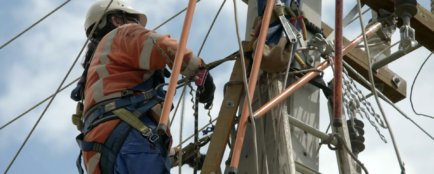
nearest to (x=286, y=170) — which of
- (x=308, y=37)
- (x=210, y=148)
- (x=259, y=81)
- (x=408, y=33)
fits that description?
(x=210, y=148)

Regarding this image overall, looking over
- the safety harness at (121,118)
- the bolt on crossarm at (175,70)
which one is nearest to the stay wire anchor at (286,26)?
the bolt on crossarm at (175,70)

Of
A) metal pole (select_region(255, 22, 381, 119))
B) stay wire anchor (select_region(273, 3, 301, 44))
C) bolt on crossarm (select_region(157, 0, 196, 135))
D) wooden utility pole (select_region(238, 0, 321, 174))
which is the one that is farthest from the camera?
stay wire anchor (select_region(273, 3, 301, 44))

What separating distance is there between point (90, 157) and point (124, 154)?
307mm

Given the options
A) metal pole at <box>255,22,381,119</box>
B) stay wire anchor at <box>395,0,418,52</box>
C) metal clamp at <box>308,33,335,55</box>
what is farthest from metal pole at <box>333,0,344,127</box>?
stay wire anchor at <box>395,0,418,52</box>

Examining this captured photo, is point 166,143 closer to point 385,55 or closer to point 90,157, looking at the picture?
point 90,157

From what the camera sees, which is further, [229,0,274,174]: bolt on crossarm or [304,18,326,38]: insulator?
[304,18,326,38]: insulator

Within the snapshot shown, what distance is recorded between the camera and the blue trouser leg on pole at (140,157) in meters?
3.96

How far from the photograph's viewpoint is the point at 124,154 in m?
4.00

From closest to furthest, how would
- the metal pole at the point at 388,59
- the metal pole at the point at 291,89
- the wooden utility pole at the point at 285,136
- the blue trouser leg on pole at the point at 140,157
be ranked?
the metal pole at the point at 291,89, the wooden utility pole at the point at 285,136, the blue trouser leg on pole at the point at 140,157, the metal pole at the point at 388,59

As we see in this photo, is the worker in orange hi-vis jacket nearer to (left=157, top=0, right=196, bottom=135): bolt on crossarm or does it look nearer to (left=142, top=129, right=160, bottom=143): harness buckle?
(left=142, top=129, right=160, bottom=143): harness buckle

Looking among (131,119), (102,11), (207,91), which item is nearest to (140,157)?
(131,119)

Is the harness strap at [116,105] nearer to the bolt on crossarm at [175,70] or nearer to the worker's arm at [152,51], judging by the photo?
the worker's arm at [152,51]

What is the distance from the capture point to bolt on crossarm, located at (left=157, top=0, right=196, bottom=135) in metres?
3.22

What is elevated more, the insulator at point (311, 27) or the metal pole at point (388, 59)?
the metal pole at point (388, 59)
